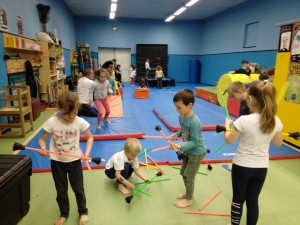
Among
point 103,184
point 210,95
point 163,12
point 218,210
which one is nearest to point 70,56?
point 163,12

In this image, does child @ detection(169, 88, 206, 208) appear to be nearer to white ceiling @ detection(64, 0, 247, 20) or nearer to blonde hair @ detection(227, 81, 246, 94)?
blonde hair @ detection(227, 81, 246, 94)

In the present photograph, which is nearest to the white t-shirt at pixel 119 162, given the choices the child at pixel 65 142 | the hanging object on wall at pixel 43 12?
the child at pixel 65 142

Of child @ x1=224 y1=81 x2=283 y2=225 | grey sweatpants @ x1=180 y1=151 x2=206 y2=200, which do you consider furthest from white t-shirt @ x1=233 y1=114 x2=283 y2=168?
grey sweatpants @ x1=180 y1=151 x2=206 y2=200

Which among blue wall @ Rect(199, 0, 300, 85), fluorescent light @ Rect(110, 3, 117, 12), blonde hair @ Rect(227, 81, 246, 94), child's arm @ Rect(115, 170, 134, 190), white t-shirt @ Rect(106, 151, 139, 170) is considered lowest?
child's arm @ Rect(115, 170, 134, 190)

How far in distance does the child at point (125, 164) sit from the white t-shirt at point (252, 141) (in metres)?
1.31

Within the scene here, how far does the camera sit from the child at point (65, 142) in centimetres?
205

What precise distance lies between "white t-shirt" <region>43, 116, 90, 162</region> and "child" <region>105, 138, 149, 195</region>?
2.45 feet

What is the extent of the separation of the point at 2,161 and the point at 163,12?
1443 cm

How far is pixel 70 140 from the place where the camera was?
2.17 metres

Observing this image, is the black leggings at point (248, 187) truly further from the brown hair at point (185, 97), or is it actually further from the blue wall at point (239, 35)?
the blue wall at point (239, 35)

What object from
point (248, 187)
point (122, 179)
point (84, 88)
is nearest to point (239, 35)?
point (84, 88)

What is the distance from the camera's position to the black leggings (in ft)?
6.17

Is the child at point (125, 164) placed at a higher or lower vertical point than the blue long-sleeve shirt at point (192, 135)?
lower

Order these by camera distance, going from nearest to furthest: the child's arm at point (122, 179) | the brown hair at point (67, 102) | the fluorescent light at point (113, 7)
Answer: the brown hair at point (67, 102), the child's arm at point (122, 179), the fluorescent light at point (113, 7)
